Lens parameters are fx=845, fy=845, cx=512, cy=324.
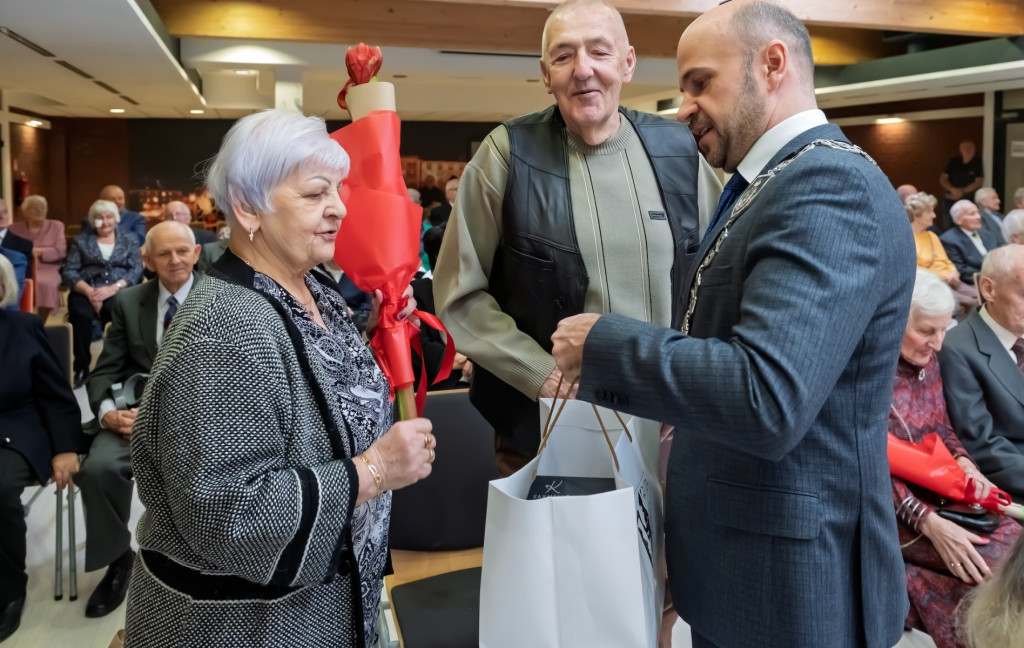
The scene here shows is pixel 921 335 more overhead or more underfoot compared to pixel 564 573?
more overhead

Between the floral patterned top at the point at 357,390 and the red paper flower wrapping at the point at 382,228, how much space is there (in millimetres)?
53

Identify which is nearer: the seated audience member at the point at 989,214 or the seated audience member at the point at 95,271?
the seated audience member at the point at 95,271

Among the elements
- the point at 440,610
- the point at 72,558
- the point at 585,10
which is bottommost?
the point at 72,558

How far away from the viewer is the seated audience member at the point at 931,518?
2445mm

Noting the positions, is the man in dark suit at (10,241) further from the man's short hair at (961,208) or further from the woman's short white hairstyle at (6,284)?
the man's short hair at (961,208)

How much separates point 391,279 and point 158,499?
54cm

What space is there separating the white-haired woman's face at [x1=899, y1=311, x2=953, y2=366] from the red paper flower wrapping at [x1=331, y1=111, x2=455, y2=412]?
1.77 metres

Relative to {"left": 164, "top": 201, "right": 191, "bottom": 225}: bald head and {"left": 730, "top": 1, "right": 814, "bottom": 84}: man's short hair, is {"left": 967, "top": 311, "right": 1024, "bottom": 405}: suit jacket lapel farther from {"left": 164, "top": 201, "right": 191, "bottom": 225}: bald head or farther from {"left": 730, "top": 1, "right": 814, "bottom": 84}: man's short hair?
{"left": 164, "top": 201, "right": 191, "bottom": 225}: bald head

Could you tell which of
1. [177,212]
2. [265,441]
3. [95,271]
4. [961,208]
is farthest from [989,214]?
[265,441]

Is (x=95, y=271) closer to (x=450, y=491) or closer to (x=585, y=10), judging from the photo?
(x=450, y=491)

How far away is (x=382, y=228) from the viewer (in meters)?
1.52

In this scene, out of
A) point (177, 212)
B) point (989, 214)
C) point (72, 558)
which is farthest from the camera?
point (989, 214)

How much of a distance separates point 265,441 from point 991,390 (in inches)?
101

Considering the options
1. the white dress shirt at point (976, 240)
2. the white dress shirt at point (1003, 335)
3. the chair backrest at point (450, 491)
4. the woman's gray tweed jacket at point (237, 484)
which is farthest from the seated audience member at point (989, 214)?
the woman's gray tweed jacket at point (237, 484)
